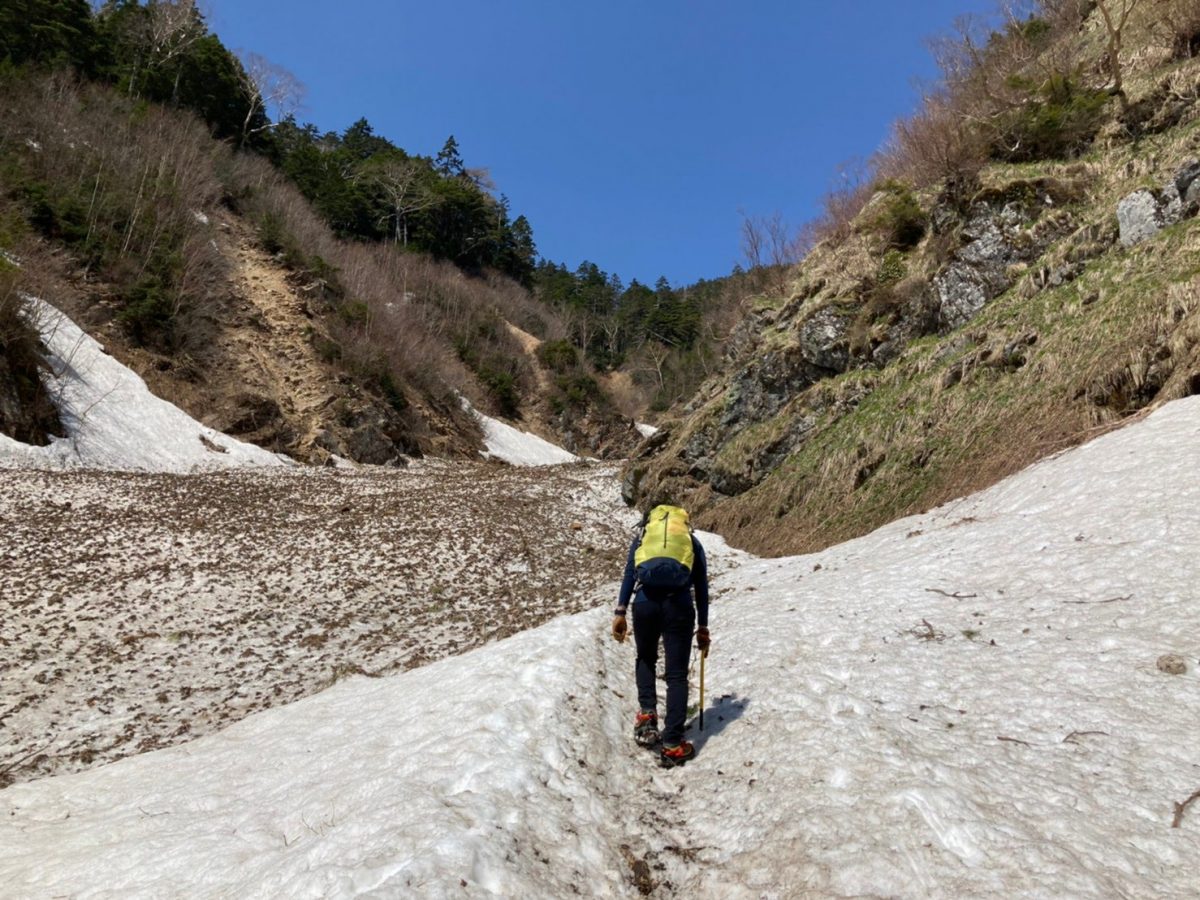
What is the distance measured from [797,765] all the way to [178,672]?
8.38 meters

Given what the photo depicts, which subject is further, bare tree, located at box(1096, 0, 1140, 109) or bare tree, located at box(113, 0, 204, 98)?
bare tree, located at box(113, 0, 204, 98)

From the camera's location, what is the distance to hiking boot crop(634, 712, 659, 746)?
536 centimetres

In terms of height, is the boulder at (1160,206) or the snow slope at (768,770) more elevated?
the boulder at (1160,206)

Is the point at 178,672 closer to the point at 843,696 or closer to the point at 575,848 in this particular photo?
the point at 575,848

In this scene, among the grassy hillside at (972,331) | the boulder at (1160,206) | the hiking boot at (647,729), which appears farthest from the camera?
the boulder at (1160,206)

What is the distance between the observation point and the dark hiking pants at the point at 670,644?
5.14 m

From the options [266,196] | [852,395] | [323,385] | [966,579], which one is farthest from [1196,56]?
[266,196]

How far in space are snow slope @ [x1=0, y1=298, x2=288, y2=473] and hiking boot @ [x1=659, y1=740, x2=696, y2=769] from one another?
69.4ft

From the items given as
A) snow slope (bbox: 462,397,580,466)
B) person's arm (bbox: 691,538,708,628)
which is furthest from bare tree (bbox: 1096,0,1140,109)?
snow slope (bbox: 462,397,580,466)

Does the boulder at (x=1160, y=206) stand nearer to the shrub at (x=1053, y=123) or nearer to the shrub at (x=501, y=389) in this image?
the shrub at (x=1053, y=123)

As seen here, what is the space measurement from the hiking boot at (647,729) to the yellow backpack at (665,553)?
3.70 ft

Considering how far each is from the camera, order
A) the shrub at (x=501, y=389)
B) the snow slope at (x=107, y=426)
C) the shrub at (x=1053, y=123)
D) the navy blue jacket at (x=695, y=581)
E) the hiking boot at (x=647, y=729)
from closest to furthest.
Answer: the hiking boot at (x=647, y=729) → the navy blue jacket at (x=695, y=581) → the shrub at (x=1053, y=123) → the snow slope at (x=107, y=426) → the shrub at (x=501, y=389)

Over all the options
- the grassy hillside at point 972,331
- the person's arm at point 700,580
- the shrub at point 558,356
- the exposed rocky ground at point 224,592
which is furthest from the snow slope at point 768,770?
the shrub at point 558,356

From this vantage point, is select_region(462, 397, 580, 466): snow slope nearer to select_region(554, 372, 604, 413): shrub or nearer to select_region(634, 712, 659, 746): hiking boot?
select_region(554, 372, 604, 413): shrub
